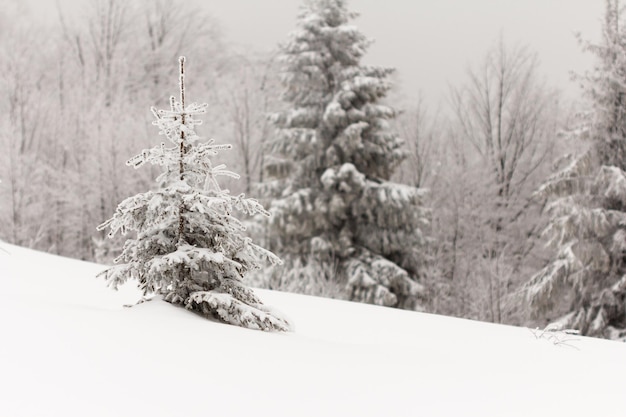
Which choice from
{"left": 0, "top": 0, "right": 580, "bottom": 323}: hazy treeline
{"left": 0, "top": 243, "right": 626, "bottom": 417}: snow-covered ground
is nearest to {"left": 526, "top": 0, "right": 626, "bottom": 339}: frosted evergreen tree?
{"left": 0, "top": 0, "right": 580, "bottom": 323}: hazy treeline

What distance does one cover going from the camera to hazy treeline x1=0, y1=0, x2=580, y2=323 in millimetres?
23422

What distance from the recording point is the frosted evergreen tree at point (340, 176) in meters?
19.0

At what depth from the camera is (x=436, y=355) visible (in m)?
5.46

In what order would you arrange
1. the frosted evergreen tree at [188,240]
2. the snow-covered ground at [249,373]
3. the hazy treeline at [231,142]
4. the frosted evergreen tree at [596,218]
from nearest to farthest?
the snow-covered ground at [249,373], the frosted evergreen tree at [188,240], the frosted evergreen tree at [596,218], the hazy treeline at [231,142]

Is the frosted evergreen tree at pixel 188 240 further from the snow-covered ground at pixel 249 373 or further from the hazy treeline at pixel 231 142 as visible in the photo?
the hazy treeline at pixel 231 142

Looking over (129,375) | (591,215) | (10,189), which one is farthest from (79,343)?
(10,189)

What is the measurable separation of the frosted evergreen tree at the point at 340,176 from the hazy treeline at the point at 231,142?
2.34m

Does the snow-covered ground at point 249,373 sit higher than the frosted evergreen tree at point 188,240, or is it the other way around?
the frosted evergreen tree at point 188,240

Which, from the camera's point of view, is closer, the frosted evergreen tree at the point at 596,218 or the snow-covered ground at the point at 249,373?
the snow-covered ground at the point at 249,373

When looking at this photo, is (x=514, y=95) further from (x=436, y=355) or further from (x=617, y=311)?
(x=436, y=355)

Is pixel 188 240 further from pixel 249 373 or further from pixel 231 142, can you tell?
pixel 231 142

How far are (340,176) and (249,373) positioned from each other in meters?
A: 15.0

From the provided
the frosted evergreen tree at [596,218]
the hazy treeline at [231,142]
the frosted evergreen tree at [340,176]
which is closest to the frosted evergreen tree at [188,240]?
the frosted evergreen tree at [596,218]

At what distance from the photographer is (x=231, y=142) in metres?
26.1
